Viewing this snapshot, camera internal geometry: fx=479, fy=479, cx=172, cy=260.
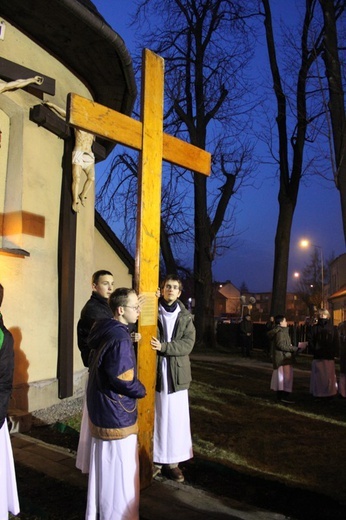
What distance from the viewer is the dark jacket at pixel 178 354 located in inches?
172

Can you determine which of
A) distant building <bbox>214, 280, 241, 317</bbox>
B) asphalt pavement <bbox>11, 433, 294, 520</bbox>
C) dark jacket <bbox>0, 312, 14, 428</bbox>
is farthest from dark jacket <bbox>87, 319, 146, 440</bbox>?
distant building <bbox>214, 280, 241, 317</bbox>

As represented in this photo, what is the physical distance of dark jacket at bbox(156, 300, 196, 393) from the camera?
4.38 m

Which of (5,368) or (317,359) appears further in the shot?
(317,359)

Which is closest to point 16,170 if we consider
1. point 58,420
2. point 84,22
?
point 84,22

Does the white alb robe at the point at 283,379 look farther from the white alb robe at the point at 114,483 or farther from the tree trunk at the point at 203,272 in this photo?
the tree trunk at the point at 203,272

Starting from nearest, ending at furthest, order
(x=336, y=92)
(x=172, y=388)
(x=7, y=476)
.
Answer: (x=7, y=476)
(x=172, y=388)
(x=336, y=92)

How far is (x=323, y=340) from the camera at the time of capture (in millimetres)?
9234

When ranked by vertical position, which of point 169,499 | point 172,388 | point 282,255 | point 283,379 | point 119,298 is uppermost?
point 282,255

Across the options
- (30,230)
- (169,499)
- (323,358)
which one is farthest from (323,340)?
(169,499)

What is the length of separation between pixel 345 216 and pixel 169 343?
7323 mm

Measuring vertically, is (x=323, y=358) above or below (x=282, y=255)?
below

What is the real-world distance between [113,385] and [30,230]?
13.6ft

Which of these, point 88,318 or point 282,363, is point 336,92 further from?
point 88,318

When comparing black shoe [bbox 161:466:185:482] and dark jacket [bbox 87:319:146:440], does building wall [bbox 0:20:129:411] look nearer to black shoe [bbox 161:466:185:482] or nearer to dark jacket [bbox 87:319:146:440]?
black shoe [bbox 161:466:185:482]
